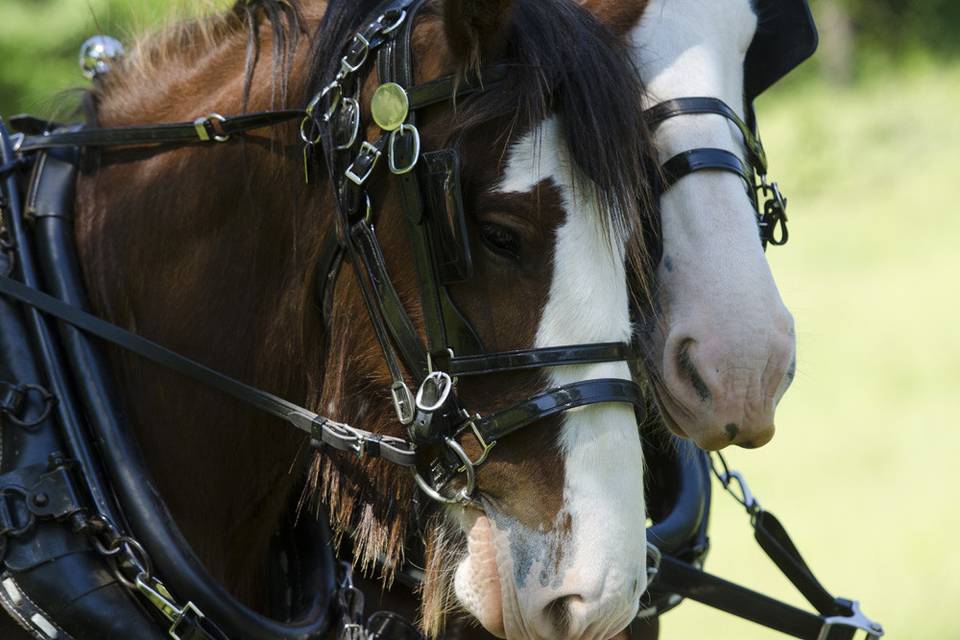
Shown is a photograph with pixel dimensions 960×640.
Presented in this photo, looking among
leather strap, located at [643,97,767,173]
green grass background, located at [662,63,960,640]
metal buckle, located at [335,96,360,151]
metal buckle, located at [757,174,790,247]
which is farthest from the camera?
green grass background, located at [662,63,960,640]

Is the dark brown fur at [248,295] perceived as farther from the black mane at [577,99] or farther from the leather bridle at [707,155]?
the leather bridle at [707,155]

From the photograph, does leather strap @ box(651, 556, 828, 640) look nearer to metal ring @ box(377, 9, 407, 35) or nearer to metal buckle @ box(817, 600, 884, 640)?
metal buckle @ box(817, 600, 884, 640)

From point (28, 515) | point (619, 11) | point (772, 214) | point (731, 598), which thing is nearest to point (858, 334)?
point (731, 598)

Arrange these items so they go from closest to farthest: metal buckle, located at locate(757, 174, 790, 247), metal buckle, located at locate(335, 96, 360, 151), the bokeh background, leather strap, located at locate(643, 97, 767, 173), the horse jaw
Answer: the horse jaw, metal buckle, located at locate(335, 96, 360, 151), leather strap, located at locate(643, 97, 767, 173), metal buckle, located at locate(757, 174, 790, 247), the bokeh background

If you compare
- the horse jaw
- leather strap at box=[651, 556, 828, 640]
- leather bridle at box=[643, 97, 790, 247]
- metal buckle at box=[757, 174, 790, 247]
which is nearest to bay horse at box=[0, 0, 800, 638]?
the horse jaw

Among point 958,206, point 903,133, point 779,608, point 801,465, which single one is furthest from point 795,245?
point 779,608

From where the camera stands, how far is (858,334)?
9086 millimetres

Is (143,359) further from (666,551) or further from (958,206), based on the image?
(958,206)

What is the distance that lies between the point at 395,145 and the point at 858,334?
773cm

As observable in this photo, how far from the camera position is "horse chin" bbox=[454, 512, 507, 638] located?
1913 millimetres

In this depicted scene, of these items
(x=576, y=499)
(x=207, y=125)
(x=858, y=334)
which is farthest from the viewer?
(x=858, y=334)

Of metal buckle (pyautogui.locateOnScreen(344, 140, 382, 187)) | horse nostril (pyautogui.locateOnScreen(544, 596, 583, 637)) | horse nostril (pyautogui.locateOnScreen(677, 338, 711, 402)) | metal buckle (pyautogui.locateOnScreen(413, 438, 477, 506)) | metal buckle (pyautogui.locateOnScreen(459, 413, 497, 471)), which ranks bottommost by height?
horse nostril (pyautogui.locateOnScreen(544, 596, 583, 637))

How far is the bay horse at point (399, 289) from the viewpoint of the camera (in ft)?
6.13

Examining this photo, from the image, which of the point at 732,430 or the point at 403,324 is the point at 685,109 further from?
the point at 403,324
